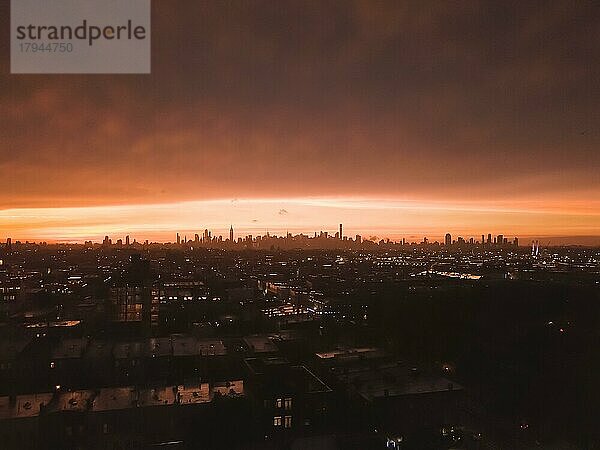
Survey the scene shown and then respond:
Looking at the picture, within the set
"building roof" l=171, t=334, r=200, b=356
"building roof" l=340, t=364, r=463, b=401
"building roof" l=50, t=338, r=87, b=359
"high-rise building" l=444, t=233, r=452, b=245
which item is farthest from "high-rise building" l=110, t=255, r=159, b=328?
"high-rise building" l=444, t=233, r=452, b=245

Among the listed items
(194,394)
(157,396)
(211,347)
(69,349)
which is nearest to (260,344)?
(211,347)

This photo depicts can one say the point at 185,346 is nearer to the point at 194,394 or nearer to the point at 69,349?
the point at 69,349

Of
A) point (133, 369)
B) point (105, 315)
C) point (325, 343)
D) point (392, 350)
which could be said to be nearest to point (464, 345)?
point (392, 350)

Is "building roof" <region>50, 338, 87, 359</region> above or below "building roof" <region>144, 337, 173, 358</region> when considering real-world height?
below

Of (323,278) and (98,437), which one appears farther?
(323,278)

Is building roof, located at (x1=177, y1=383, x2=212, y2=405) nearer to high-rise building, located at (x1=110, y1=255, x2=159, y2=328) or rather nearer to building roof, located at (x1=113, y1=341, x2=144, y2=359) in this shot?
building roof, located at (x1=113, y1=341, x2=144, y2=359)

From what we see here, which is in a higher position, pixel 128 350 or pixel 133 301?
pixel 133 301

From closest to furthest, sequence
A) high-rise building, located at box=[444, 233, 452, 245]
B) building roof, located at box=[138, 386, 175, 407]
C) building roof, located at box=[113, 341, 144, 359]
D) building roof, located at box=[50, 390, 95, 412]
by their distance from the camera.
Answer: building roof, located at box=[50, 390, 95, 412] < building roof, located at box=[138, 386, 175, 407] < building roof, located at box=[113, 341, 144, 359] < high-rise building, located at box=[444, 233, 452, 245]

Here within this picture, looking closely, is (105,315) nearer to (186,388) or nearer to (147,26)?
(186,388)

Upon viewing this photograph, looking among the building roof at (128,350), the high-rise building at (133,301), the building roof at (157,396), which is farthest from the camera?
the high-rise building at (133,301)

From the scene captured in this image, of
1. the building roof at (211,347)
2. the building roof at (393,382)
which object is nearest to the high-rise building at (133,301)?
the building roof at (211,347)

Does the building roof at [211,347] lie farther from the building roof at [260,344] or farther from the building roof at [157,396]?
the building roof at [157,396]
